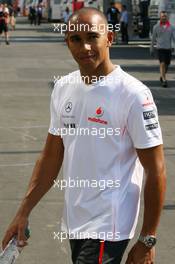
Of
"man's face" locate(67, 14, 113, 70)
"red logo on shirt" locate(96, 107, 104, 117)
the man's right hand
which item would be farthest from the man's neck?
the man's right hand

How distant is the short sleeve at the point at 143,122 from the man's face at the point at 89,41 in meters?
0.25

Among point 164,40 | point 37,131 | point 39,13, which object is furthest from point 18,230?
point 39,13

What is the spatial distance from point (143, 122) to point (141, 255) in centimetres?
57

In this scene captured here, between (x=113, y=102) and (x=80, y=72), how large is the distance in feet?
0.80

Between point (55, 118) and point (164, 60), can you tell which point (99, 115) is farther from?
point (164, 60)

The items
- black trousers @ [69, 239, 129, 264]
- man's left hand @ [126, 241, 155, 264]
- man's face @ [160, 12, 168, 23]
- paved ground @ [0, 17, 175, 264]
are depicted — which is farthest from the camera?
man's face @ [160, 12, 168, 23]

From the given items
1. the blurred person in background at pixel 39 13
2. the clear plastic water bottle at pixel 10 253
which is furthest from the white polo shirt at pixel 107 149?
the blurred person in background at pixel 39 13

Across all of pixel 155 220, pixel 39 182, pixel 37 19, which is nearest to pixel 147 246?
pixel 155 220

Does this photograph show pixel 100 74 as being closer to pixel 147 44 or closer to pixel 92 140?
pixel 92 140

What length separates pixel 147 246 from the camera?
12.1 ft

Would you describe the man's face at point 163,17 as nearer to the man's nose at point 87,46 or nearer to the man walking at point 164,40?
the man walking at point 164,40

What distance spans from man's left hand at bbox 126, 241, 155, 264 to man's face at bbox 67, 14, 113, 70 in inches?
31.8

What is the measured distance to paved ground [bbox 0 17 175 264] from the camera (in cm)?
747

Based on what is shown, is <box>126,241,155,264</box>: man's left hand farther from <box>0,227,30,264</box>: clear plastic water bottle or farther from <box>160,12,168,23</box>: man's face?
<box>160,12,168,23</box>: man's face
